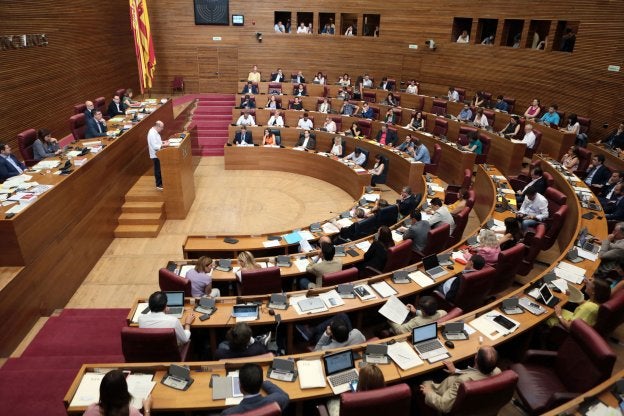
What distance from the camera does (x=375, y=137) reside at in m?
11.8

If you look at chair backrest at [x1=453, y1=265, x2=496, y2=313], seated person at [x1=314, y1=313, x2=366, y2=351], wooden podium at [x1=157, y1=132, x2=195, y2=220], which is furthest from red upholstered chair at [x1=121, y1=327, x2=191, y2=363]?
wooden podium at [x1=157, y1=132, x2=195, y2=220]

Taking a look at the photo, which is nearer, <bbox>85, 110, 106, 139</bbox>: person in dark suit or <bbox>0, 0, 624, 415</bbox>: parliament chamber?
<bbox>0, 0, 624, 415</bbox>: parliament chamber

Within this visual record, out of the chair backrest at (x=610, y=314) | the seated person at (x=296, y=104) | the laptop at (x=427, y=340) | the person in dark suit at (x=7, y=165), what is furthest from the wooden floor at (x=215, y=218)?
the chair backrest at (x=610, y=314)

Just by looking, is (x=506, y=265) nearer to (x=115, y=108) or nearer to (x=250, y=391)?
(x=250, y=391)

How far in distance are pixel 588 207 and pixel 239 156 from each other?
808cm

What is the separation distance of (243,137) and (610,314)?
9539mm

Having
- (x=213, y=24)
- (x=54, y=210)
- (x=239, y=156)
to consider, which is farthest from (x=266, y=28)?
(x=54, y=210)

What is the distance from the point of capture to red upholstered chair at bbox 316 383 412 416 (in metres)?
2.83

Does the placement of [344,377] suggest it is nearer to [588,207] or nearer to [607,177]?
[588,207]

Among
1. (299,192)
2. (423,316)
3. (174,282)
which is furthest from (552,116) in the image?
(174,282)

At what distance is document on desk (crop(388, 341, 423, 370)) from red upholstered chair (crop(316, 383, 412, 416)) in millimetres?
657

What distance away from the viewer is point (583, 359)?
3.46m

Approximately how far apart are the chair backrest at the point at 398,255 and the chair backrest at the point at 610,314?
215cm

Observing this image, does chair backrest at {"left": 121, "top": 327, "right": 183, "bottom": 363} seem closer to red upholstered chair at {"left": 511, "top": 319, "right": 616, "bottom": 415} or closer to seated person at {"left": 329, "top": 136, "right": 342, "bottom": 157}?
red upholstered chair at {"left": 511, "top": 319, "right": 616, "bottom": 415}
